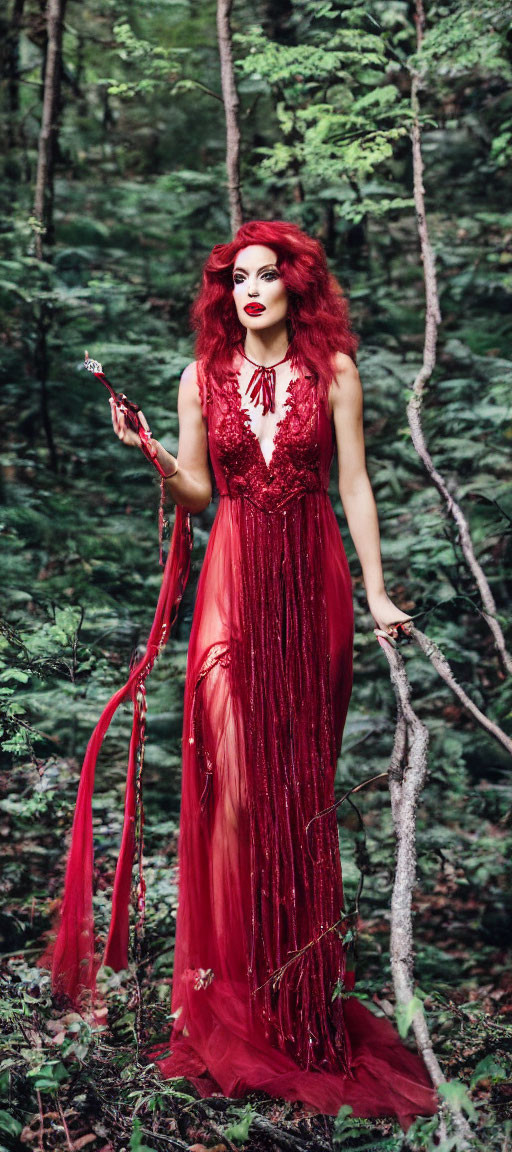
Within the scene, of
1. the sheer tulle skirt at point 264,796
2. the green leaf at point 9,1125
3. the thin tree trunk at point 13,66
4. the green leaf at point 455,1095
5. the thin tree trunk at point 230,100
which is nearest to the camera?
the green leaf at point 455,1095

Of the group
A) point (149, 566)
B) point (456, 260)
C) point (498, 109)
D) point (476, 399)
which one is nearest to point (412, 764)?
point (149, 566)

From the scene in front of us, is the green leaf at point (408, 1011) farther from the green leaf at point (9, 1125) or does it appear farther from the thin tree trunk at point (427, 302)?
the thin tree trunk at point (427, 302)

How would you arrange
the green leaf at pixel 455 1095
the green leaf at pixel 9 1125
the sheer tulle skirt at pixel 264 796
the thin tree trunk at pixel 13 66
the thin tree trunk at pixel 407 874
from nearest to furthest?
the green leaf at pixel 455 1095, the thin tree trunk at pixel 407 874, the green leaf at pixel 9 1125, the sheer tulle skirt at pixel 264 796, the thin tree trunk at pixel 13 66

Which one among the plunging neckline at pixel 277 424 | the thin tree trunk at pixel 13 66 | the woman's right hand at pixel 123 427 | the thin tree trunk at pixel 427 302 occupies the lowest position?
the woman's right hand at pixel 123 427

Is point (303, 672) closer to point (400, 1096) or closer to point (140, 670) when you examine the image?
point (140, 670)

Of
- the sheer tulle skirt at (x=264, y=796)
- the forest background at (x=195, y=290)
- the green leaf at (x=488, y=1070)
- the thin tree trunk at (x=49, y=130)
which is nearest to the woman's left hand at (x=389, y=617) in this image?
the sheer tulle skirt at (x=264, y=796)

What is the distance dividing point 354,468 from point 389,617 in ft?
1.29

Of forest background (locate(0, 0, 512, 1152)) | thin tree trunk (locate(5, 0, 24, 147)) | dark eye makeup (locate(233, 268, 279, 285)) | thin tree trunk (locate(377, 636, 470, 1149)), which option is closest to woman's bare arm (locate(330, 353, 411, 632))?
dark eye makeup (locate(233, 268, 279, 285))

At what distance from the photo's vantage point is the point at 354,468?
255 centimetres

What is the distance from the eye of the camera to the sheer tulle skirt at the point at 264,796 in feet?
8.07

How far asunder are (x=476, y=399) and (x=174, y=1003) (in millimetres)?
3098

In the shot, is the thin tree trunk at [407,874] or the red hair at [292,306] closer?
the thin tree trunk at [407,874]

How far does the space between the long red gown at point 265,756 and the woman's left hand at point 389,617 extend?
0.15 metres

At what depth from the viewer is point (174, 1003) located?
2521 millimetres
